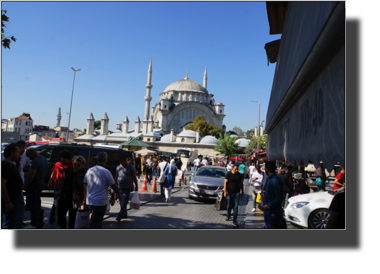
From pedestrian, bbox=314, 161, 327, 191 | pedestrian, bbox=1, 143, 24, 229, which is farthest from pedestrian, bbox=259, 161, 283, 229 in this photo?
→ pedestrian, bbox=1, 143, 24, 229

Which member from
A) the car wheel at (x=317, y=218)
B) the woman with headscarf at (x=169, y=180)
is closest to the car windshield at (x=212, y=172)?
the woman with headscarf at (x=169, y=180)

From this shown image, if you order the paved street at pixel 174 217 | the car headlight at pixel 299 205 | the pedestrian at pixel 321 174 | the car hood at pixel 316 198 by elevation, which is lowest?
the paved street at pixel 174 217

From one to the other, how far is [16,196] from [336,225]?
182 inches

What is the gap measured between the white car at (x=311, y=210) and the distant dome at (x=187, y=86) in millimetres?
99328

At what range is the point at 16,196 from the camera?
14.7 feet

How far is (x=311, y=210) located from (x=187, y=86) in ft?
331

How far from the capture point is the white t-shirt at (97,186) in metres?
4.93

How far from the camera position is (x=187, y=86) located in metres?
105

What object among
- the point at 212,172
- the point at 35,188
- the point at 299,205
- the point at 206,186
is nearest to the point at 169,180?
the point at 206,186

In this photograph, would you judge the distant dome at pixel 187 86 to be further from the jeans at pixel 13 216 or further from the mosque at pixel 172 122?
the jeans at pixel 13 216
